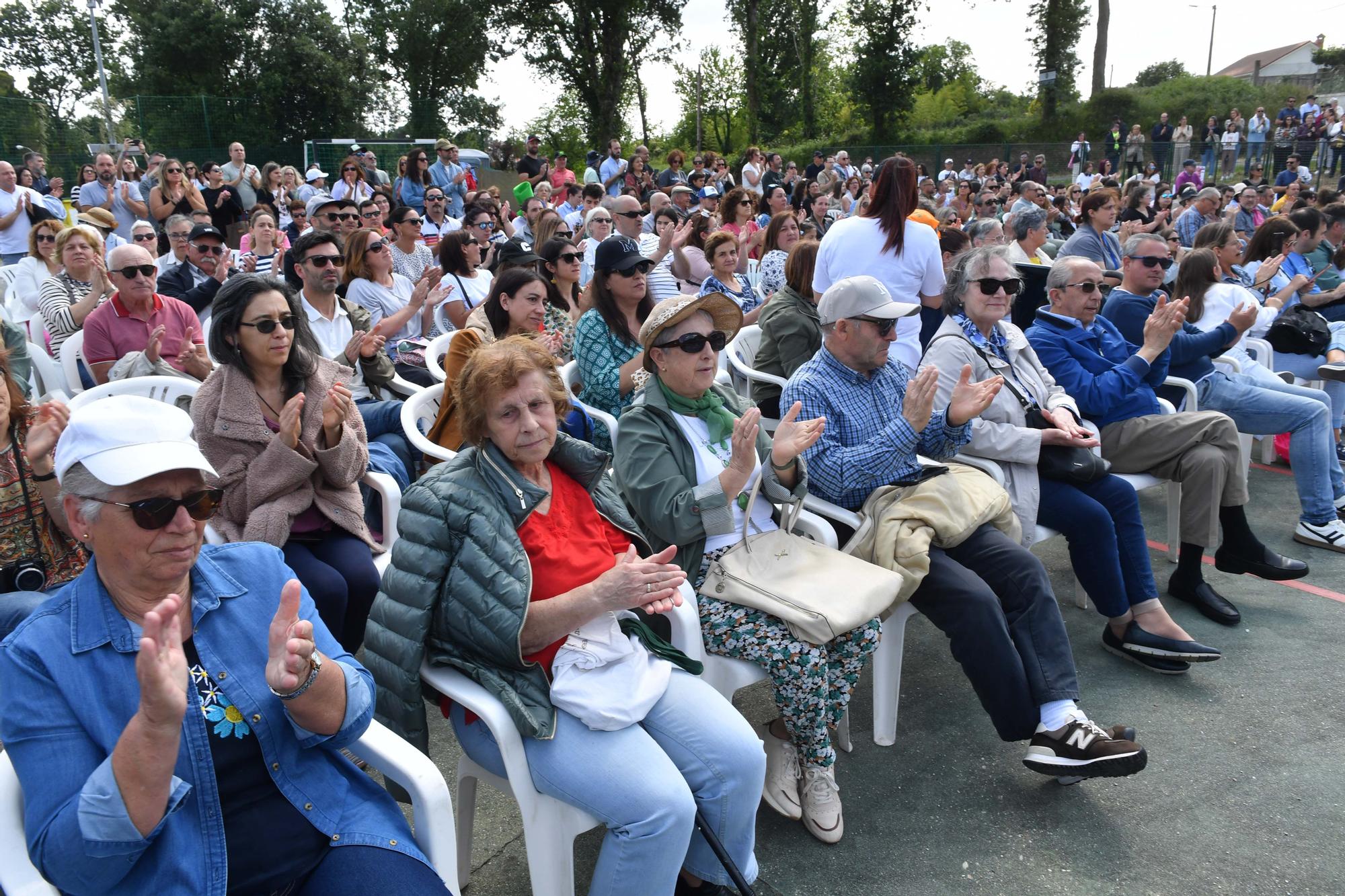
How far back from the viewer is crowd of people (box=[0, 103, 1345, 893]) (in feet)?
5.50

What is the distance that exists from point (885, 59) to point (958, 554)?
131ft

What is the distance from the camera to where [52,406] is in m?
2.59

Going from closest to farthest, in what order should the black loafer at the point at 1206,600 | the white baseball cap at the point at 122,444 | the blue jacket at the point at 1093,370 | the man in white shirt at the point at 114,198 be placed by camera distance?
the white baseball cap at the point at 122,444
the black loafer at the point at 1206,600
the blue jacket at the point at 1093,370
the man in white shirt at the point at 114,198

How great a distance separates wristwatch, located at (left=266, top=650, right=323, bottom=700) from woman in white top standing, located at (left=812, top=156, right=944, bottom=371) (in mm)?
3390

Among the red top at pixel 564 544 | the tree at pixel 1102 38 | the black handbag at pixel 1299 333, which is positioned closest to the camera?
the red top at pixel 564 544

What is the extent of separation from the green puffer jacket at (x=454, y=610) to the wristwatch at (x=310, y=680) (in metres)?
0.45

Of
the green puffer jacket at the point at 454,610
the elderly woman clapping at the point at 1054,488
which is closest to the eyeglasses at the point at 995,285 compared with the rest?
the elderly woman clapping at the point at 1054,488

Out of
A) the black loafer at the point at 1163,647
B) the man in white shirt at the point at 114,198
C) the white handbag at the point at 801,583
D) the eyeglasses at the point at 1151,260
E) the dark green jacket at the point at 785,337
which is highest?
the man in white shirt at the point at 114,198

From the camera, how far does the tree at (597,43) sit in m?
34.8

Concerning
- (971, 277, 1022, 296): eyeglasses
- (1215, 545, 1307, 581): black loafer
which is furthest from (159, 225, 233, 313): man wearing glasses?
(1215, 545, 1307, 581): black loafer

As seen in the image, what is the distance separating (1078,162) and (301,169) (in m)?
21.2

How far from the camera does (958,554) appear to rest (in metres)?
3.22

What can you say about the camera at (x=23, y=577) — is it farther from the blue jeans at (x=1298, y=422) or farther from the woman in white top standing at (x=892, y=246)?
the blue jeans at (x=1298, y=422)

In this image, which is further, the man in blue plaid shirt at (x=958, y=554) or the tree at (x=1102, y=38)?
the tree at (x=1102, y=38)
